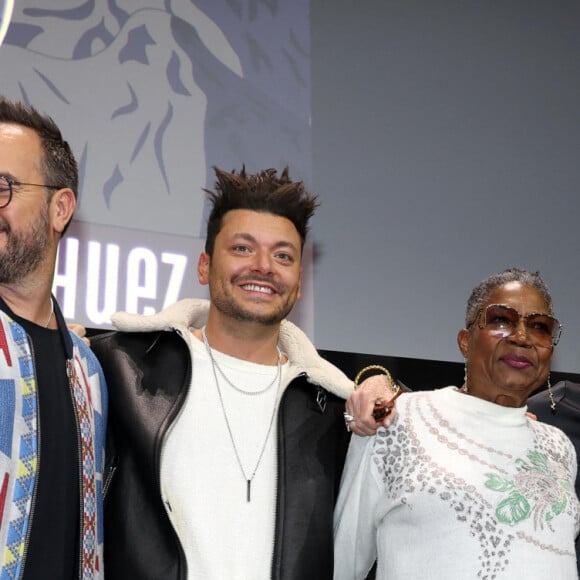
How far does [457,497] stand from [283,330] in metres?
0.76

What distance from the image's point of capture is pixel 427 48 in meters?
4.64

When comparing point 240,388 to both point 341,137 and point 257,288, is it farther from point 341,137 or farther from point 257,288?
point 341,137

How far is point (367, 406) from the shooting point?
7.96 feet

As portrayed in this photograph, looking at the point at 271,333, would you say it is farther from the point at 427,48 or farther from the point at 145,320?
the point at 427,48

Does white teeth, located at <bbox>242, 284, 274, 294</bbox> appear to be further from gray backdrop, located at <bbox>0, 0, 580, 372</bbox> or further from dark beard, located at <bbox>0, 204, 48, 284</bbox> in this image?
gray backdrop, located at <bbox>0, 0, 580, 372</bbox>

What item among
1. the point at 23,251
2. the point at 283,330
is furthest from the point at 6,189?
the point at 283,330

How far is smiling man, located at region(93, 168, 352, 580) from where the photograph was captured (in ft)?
7.80

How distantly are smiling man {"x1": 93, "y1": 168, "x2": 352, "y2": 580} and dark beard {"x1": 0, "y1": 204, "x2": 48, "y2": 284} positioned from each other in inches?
17.2

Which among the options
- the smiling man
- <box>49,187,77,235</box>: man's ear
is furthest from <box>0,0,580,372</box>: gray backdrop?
<box>49,187,77,235</box>: man's ear

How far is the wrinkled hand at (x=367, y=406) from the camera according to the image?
2.42 m

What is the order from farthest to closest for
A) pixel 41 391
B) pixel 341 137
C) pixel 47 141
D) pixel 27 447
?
pixel 341 137 → pixel 47 141 → pixel 41 391 → pixel 27 447

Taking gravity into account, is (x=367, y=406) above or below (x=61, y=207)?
below

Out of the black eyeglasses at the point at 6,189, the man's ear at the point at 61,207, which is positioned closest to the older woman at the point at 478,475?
the man's ear at the point at 61,207

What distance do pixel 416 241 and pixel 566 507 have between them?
6.89 feet
